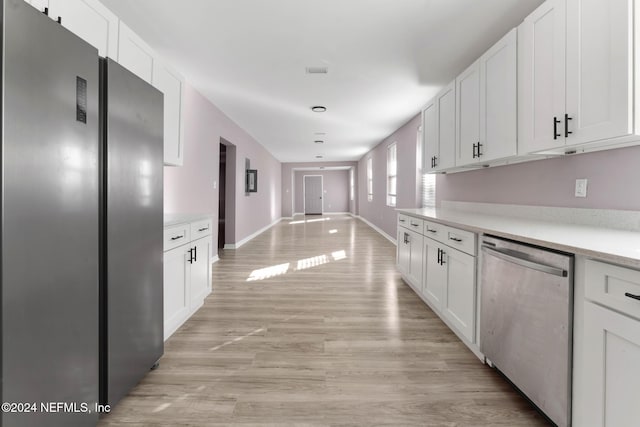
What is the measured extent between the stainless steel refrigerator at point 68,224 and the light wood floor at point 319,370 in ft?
1.12

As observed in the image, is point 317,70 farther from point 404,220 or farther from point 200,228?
point 200,228

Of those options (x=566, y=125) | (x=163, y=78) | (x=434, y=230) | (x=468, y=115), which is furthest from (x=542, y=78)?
(x=163, y=78)

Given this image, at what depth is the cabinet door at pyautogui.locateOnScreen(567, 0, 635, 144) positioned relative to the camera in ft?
4.25

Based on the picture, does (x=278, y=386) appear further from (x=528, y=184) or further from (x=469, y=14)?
(x=469, y=14)

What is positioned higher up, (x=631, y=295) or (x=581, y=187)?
(x=581, y=187)

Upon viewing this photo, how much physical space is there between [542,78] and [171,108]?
9.38 ft

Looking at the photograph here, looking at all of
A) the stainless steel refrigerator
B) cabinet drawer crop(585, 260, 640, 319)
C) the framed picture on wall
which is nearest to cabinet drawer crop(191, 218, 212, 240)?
the stainless steel refrigerator

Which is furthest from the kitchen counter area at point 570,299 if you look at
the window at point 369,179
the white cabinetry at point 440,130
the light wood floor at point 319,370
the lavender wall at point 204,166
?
the window at point 369,179

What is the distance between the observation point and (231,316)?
255 centimetres

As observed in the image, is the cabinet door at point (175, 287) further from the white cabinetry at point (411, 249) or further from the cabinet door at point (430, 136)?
the cabinet door at point (430, 136)

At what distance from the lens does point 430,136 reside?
142 inches

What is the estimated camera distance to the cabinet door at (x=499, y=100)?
6.74ft

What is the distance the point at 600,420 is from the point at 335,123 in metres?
5.37

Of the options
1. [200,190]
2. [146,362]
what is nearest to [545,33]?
[146,362]
